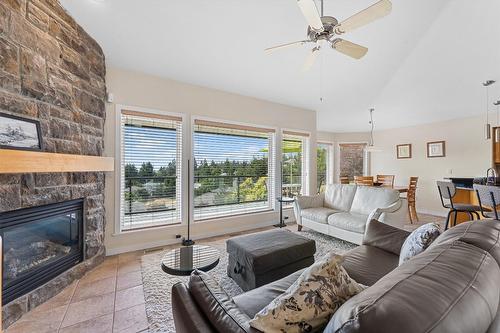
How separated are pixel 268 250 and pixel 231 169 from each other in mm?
2304

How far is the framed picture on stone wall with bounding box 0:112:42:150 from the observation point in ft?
5.82

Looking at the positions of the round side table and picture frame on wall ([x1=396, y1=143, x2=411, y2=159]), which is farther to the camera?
picture frame on wall ([x1=396, y1=143, x2=411, y2=159])

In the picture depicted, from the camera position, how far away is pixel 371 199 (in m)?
3.61

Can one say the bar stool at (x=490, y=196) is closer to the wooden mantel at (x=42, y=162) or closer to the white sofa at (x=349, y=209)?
the white sofa at (x=349, y=209)

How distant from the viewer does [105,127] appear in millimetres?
3104

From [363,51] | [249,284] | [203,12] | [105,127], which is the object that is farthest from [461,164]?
[105,127]

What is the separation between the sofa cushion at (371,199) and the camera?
342cm

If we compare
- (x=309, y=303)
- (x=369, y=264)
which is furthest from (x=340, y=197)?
(x=309, y=303)

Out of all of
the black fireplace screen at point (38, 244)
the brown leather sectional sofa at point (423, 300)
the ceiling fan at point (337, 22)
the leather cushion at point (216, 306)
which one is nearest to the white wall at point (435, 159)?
the ceiling fan at point (337, 22)

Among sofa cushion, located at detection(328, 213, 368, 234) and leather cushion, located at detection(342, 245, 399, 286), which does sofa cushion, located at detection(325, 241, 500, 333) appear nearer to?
leather cushion, located at detection(342, 245, 399, 286)

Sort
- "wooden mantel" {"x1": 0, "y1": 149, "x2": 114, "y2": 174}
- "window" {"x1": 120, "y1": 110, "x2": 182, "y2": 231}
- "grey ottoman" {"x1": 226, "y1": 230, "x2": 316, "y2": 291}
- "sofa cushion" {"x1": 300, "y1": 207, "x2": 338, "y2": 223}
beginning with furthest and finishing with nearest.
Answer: "sofa cushion" {"x1": 300, "y1": 207, "x2": 338, "y2": 223}
"window" {"x1": 120, "y1": 110, "x2": 182, "y2": 231}
"grey ottoman" {"x1": 226, "y1": 230, "x2": 316, "y2": 291}
"wooden mantel" {"x1": 0, "y1": 149, "x2": 114, "y2": 174}

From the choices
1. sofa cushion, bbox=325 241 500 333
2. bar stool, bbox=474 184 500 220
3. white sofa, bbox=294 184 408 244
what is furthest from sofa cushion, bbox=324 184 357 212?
sofa cushion, bbox=325 241 500 333

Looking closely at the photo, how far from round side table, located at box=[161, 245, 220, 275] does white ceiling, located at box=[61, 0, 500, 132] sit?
2594 millimetres

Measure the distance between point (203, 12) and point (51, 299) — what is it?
3346 mm
